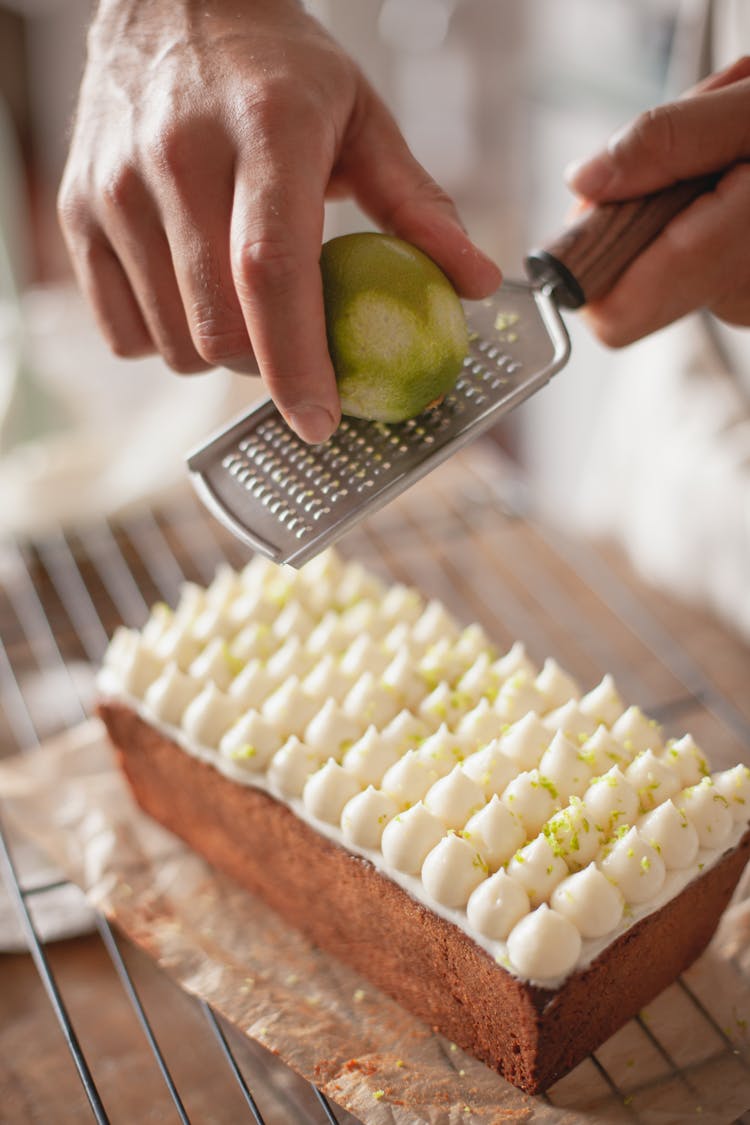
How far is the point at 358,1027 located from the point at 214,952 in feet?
0.67

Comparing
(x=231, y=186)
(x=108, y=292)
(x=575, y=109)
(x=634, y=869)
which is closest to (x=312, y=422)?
(x=231, y=186)

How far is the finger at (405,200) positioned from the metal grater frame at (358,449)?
89mm

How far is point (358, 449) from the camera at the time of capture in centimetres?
112

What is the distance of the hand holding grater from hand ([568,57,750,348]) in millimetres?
26

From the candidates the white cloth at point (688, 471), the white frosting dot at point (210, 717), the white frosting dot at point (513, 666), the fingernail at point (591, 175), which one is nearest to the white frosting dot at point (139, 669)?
the white frosting dot at point (210, 717)

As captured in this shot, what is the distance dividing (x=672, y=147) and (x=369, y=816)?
79 cm

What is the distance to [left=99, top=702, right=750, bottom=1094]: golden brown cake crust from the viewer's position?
105 cm

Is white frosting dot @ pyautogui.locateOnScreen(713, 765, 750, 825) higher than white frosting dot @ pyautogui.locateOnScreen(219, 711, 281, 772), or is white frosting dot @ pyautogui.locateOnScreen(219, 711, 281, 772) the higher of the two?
white frosting dot @ pyautogui.locateOnScreen(713, 765, 750, 825)

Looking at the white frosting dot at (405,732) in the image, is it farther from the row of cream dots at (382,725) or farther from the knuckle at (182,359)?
the knuckle at (182,359)

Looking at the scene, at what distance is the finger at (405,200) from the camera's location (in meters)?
1.05

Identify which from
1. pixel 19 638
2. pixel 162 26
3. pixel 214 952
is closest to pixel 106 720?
pixel 214 952

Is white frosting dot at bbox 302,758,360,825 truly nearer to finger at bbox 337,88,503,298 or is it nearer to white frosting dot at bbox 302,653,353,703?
white frosting dot at bbox 302,653,353,703

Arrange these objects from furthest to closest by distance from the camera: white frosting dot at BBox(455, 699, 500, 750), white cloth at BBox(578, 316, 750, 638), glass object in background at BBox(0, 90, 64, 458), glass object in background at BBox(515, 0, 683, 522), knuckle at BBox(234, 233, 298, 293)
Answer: glass object in background at BBox(515, 0, 683, 522)
glass object in background at BBox(0, 90, 64, 458)
white cloth at BBox(578, 316, 750, 638)
white frosting dot at BBox(455, 699, 500, 750)
knuckle at BBox(234, 233, 298, 293)

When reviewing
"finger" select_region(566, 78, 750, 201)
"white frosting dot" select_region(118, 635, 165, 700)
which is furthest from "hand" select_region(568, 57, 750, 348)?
"white frosting dot" select_region(118, 635, 165, 700)
